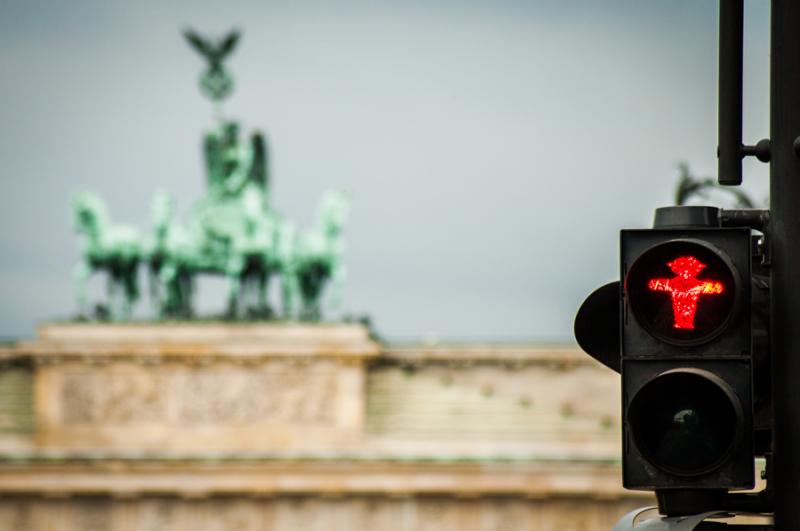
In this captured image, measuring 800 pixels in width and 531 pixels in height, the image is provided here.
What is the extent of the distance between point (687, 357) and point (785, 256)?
0.34 meters

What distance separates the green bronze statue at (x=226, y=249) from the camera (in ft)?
187

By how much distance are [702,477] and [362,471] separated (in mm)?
50211

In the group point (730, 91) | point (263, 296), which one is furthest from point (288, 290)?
point (730, 91)

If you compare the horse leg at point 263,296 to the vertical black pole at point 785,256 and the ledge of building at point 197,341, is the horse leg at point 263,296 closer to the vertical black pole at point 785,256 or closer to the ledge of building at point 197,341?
the ledge of building at point 197,341

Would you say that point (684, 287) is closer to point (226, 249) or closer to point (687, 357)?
point (687, 357)

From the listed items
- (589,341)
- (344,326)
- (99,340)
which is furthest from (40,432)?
(589,341)

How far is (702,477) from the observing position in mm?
5082

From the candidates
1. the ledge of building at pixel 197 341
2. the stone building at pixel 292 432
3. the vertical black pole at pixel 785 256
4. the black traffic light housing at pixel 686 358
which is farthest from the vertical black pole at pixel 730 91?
the ledge of building at pixel 197 341

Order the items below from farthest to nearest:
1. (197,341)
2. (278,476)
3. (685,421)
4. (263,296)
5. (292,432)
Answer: (263,296) < (292,432) < (197,341) < (278,476) < (685,421)

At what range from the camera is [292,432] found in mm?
56938

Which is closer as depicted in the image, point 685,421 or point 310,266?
point 685,421

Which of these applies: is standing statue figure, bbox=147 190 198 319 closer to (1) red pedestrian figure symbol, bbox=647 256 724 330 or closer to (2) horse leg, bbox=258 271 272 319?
(2) horse leg, bbox=258 271 272 319

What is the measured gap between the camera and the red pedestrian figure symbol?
5203mm

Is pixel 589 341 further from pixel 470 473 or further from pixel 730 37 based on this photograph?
pixel 470 473
